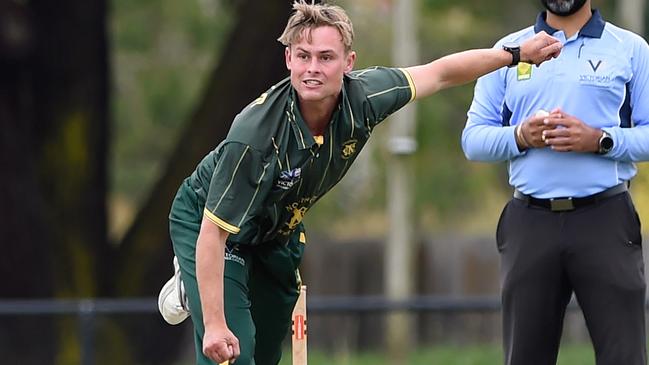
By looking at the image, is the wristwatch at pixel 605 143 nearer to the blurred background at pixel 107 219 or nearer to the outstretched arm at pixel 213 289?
the outstretched arm at pixel 213 289

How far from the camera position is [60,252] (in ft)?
43.9

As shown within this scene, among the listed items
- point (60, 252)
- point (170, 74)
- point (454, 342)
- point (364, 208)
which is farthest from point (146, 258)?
point (364, 208)

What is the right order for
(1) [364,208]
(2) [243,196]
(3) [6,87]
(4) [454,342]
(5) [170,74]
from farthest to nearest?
(1) [364,208] → (5) [170,74] → (4) [454,342] → (3) [6,87] → (2) [243,196]

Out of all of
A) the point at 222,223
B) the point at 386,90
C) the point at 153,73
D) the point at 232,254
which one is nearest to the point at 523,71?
the point at 386,90

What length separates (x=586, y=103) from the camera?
6.53 m

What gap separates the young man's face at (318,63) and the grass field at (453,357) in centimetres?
575

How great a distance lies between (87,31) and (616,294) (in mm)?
7734

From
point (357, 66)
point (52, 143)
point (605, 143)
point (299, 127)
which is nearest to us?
point (299, 127)

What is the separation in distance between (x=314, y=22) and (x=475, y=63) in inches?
29.5

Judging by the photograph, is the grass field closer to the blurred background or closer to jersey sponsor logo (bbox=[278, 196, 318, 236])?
the blurred background

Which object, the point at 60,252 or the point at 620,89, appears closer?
the point at 620,89

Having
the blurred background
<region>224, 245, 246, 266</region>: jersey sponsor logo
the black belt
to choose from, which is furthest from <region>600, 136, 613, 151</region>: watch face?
the blurred background

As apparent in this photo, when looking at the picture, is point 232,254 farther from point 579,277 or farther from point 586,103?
point 586,103

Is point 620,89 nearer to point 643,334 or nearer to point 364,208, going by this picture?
point 643,334
